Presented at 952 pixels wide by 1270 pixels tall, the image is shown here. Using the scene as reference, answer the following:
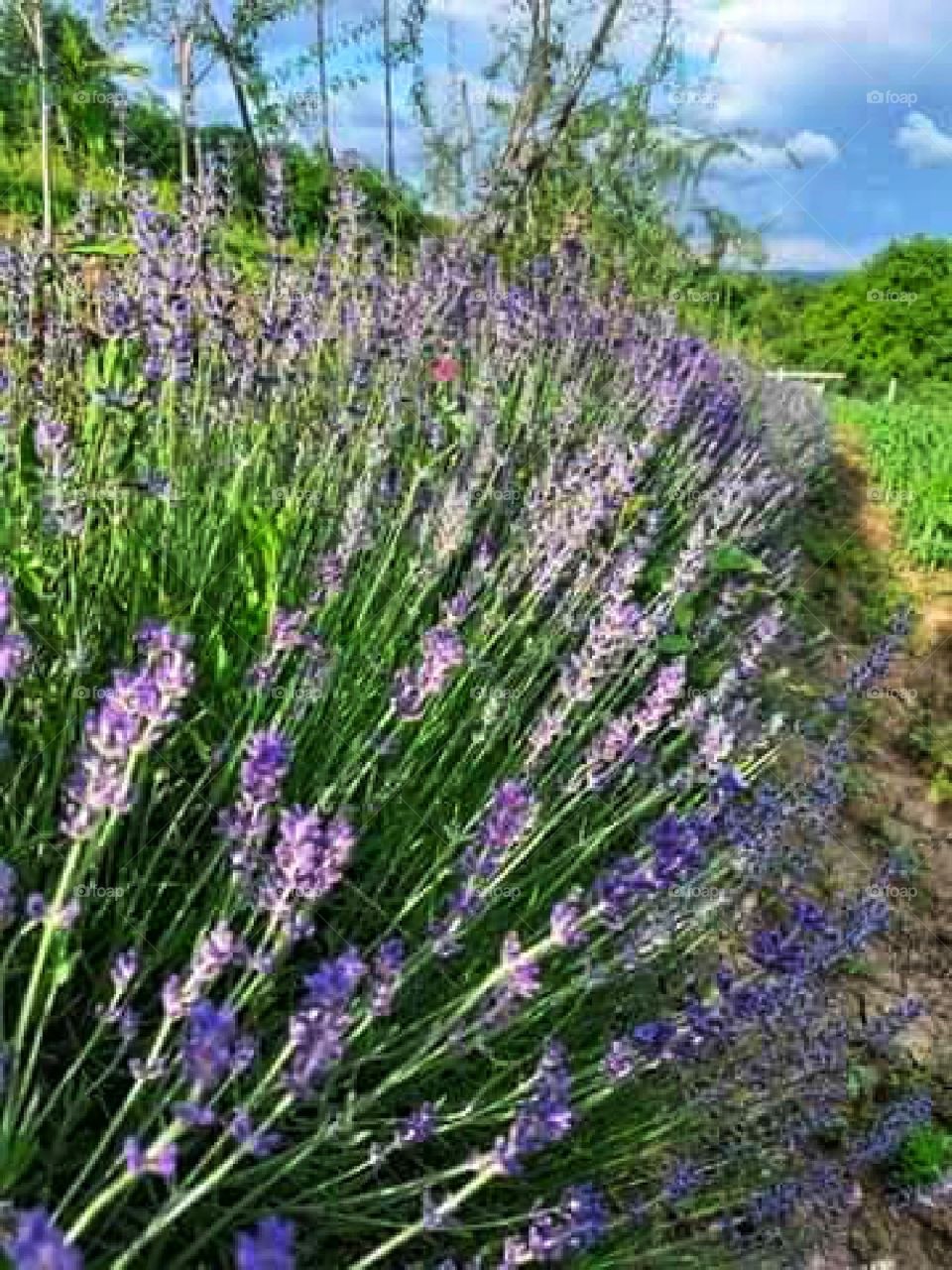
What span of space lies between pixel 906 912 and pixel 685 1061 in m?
1.94

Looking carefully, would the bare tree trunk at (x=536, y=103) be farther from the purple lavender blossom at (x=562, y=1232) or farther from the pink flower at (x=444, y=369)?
the purple lavender blossom at (x=562, y=1232)

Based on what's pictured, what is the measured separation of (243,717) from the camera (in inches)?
65.6

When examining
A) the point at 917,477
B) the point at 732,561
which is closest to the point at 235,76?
the point at 732,561

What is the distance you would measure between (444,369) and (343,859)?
7.49 ft

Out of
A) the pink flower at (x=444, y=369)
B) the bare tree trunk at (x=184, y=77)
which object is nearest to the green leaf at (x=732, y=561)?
the pink flower at (x=444, y=369)

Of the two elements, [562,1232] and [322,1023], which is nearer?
[322,1023]

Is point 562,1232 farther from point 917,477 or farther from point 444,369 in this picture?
point 917,477

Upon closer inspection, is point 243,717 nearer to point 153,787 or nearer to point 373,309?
point 153,787

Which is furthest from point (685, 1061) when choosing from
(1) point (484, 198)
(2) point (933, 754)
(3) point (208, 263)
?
(1) point (484, 198)

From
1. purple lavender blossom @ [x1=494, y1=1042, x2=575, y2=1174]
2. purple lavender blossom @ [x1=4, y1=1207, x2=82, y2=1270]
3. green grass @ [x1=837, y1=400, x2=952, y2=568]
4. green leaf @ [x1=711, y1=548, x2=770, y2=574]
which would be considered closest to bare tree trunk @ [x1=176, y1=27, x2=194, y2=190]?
green leaf @ [x1=711, y1=548, x2=770, y2=574]

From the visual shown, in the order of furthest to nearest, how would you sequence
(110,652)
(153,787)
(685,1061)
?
(110,652) → (685,1061) → (153,787)

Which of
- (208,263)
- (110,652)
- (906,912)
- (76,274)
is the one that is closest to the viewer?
(110,652)

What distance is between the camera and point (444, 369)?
Answer: 307 cm

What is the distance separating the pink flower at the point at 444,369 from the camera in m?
3.06
